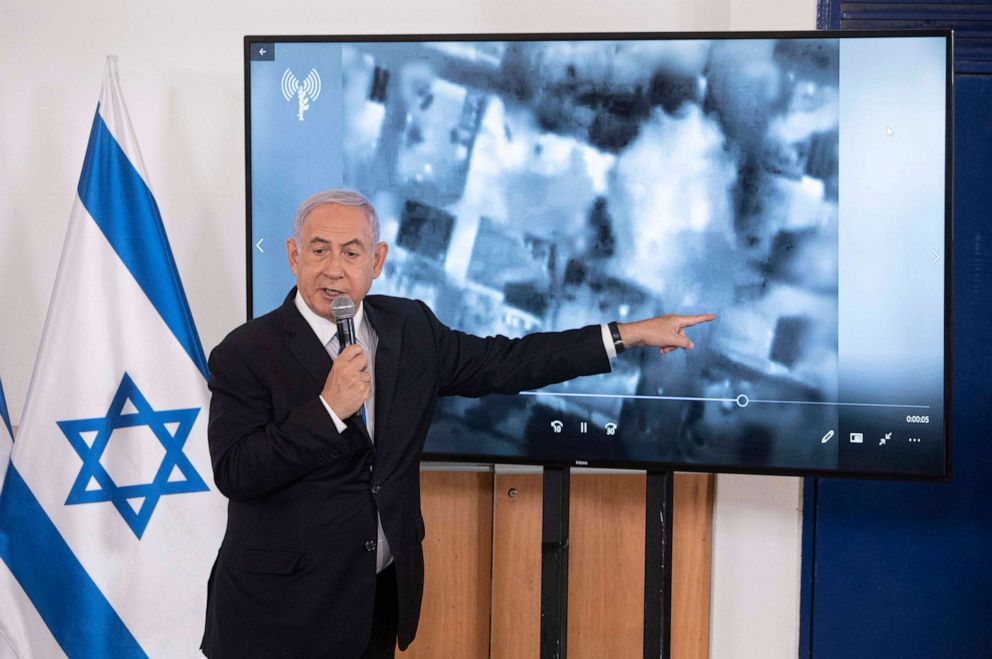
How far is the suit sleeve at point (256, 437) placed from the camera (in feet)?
7.01

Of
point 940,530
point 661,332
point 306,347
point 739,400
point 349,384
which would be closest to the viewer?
point 349,384

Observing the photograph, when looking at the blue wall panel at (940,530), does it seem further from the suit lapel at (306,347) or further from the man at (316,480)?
the suit lapel at (306,347)

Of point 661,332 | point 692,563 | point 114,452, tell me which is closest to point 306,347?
point 661,332

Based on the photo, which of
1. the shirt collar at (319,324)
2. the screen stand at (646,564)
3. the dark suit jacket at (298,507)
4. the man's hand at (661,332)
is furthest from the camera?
the screen stand at (646,564)

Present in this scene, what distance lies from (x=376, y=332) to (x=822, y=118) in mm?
1344

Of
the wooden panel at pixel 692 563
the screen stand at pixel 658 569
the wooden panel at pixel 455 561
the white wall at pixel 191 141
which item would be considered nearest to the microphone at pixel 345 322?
the screen stand at pixel 658 569

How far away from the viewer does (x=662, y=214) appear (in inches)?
118

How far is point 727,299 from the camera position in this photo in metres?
2.98

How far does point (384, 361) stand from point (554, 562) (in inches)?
36.1

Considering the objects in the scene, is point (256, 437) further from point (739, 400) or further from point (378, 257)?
point (739, 400)

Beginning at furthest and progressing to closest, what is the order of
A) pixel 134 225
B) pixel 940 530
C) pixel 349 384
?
pixel 940 530
pixel 134 225
pixel 349 384

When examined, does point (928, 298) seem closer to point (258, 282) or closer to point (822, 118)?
point (822, 118)

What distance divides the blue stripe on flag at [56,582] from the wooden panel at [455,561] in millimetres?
917

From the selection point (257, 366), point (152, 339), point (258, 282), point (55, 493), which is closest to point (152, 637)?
point (55, 493)
